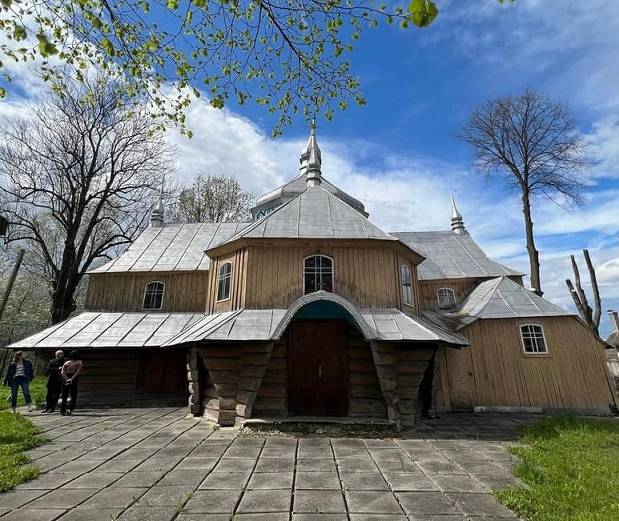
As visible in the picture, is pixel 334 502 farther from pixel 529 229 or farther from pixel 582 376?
pixel 529 229

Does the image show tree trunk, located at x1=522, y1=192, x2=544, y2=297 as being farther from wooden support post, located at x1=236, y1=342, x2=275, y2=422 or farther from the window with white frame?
wooden support post, located at x1=236, y1=342, x2=275, y2=422

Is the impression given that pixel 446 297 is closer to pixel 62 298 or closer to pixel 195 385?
pixel 195 385

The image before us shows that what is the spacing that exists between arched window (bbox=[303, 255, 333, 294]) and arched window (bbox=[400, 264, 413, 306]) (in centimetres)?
249

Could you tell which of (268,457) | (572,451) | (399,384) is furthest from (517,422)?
(268,457)

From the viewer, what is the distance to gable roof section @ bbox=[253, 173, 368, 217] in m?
18.8

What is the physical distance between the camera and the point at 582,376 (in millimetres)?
11883

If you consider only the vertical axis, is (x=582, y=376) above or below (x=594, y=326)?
below

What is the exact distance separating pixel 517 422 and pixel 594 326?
12.5 m

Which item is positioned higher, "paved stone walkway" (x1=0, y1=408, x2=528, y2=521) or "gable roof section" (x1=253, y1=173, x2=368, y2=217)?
"gable roof section" (x1=253, y1=173, x2=368, y2=217)

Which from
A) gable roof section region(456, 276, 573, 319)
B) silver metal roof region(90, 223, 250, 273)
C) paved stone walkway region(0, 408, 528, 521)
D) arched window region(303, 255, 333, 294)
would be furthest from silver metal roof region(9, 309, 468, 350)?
paved stone walkway region(0, 408, 528, 521)

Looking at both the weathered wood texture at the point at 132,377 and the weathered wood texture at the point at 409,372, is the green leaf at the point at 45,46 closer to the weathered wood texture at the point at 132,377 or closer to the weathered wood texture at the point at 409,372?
the weathered wood texture at the point at 409,372

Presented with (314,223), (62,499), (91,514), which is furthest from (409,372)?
(62,499)

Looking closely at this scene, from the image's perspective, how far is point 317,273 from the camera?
409 inches

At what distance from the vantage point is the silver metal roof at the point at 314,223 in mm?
10539
